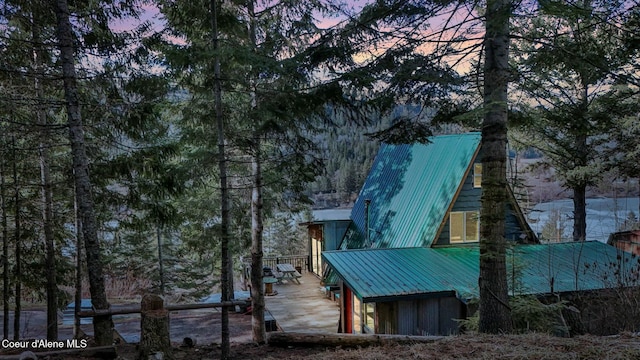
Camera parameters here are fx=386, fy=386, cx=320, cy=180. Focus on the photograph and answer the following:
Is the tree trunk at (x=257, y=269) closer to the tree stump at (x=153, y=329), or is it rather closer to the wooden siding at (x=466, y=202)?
the tree stump at (x=153, y=329)

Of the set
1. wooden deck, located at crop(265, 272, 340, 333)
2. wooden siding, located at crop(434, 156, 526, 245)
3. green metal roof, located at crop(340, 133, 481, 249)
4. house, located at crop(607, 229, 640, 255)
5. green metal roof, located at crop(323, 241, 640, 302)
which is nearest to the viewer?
green metal roof, located at crop(323, 241, 640, 302)

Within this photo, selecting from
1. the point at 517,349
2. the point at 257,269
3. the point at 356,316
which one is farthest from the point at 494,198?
the point at 356,316

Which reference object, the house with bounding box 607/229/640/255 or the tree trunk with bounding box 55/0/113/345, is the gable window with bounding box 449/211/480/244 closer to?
the house with bounding box 607/229/640/255

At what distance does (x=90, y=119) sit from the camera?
841 cm

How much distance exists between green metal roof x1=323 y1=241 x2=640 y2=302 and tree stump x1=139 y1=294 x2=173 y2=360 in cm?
518

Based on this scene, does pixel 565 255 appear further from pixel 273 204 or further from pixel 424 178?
pixel 273 204

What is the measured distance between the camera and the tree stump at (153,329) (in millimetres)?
5004

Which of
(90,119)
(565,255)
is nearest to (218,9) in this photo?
(90,119)

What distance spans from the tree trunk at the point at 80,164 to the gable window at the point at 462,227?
34.0 feet

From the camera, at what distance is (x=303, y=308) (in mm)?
14641

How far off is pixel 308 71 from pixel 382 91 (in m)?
1.49

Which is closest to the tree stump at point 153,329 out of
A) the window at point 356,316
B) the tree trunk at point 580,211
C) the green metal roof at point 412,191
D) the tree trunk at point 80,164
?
the tree trunk at point 80,164

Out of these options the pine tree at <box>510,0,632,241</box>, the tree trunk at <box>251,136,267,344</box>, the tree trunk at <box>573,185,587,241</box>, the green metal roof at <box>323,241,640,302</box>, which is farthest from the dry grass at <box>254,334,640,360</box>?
the tree trunk at <box>573,185,587,241</box>

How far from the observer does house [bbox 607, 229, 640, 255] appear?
49.8 feet
